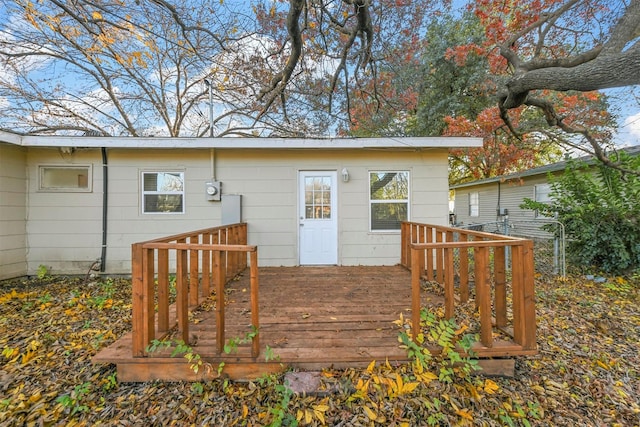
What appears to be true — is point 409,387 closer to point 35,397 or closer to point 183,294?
point 183,294

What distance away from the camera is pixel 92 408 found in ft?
6.42

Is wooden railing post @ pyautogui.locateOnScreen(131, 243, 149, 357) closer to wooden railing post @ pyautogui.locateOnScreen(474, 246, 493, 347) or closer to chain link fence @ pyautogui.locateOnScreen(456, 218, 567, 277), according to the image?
wooden railing post @ pyautogui.locateOnScreen(474, 246, 493, 347)

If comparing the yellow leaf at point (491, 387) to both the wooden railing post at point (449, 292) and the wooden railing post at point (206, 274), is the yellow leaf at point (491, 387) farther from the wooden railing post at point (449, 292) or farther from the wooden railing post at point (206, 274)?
the wooden railing post at point (206, 274)

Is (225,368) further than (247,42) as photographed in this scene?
No

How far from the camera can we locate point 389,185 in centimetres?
525

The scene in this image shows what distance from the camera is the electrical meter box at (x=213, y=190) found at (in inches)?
199

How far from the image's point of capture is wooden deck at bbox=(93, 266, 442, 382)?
7.11 feet

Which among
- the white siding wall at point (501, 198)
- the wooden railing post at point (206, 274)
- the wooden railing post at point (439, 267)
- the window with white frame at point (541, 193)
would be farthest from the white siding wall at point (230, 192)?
the window with white frame at point (541, 193)

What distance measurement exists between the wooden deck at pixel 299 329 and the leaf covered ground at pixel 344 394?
4.2 inches

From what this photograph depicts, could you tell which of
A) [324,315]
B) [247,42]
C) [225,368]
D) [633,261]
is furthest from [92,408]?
[633,261]

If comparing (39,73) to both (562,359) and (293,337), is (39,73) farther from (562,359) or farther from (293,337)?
(562,359)

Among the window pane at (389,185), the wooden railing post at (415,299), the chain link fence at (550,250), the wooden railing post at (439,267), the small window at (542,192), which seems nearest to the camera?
the wooden railing post at (415,299)

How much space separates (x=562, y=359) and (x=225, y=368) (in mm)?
3124

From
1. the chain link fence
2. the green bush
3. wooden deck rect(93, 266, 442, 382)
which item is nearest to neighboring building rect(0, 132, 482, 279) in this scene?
wooden deck rect(93, 266, 442, 382)
